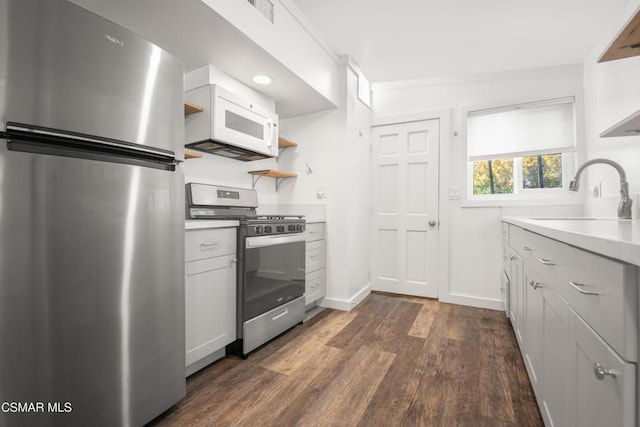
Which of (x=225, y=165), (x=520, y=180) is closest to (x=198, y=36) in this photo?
(x=225, y=165)

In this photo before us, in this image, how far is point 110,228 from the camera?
1152mm

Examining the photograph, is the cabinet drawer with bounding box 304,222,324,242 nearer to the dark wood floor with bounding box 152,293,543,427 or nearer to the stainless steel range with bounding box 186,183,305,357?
the stainless steel range with bounding box 186,183,305,357

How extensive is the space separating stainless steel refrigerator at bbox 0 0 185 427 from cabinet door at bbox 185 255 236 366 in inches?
9.4

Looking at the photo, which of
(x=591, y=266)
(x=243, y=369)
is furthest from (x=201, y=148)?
(x=591, y=266)

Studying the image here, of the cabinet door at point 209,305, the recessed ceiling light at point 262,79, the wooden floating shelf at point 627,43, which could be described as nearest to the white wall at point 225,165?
the recessed ceiling light at point 262,79

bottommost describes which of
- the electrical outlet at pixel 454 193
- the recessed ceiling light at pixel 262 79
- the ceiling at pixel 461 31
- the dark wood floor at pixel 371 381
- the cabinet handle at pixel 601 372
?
the dark wood floor at pixel 371 381

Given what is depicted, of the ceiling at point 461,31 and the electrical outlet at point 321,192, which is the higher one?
the ceiling at point 461,31

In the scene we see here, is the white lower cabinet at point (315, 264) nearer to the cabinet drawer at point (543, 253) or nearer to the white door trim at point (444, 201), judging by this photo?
the white door trim at point (444, 201)

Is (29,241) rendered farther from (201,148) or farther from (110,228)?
(201,148)

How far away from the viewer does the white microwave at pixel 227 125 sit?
6.88 ft

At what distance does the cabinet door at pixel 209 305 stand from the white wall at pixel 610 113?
2.56m

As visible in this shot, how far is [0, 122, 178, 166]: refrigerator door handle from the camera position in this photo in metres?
0.94

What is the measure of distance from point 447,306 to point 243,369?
85.9 inches

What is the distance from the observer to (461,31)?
2.41 m
